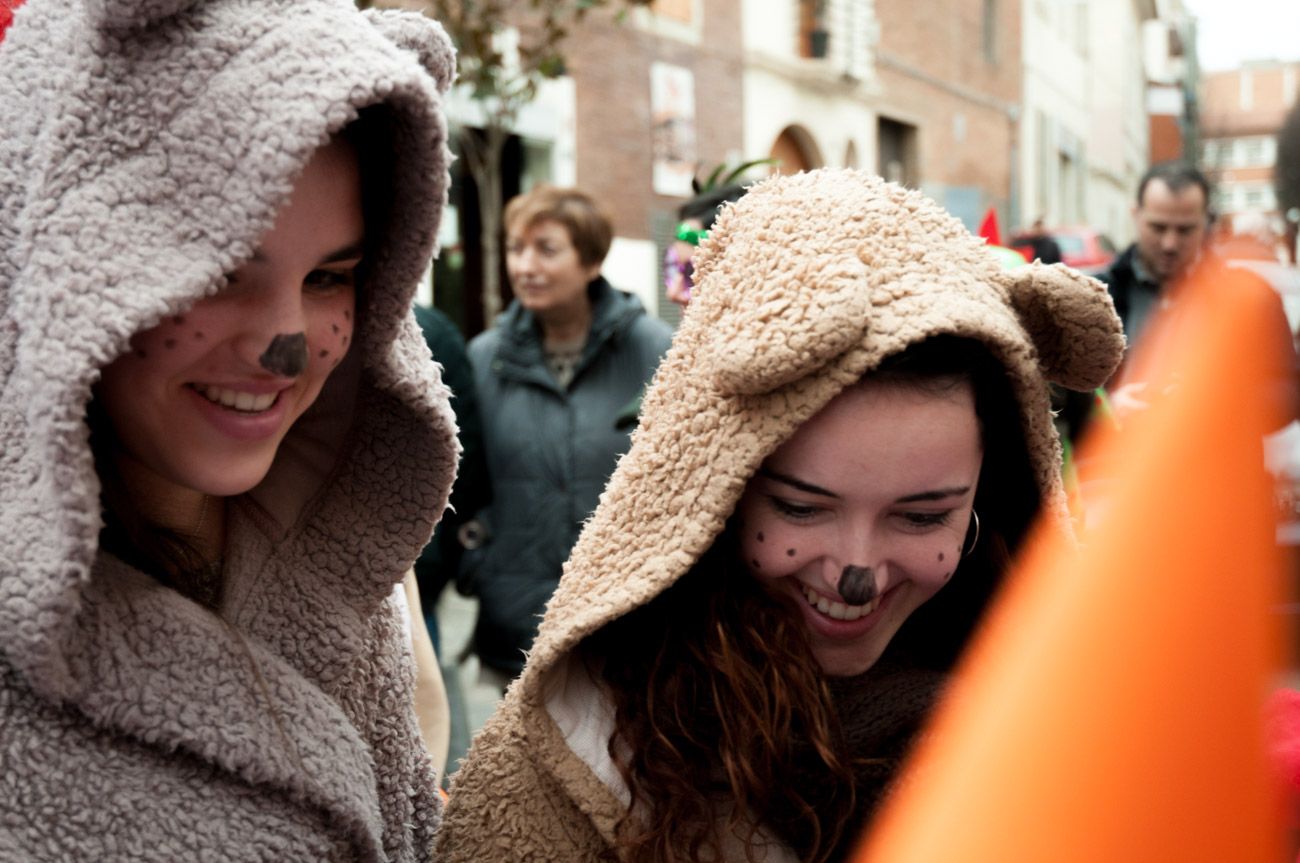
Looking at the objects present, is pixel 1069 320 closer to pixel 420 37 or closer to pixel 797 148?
pixel 420 37

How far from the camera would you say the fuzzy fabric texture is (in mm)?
1394

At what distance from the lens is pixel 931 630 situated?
170 cm

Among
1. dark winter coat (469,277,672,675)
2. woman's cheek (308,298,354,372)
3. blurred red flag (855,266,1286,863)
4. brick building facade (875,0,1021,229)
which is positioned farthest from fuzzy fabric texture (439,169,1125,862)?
brick building facade (875,0,1021,229)

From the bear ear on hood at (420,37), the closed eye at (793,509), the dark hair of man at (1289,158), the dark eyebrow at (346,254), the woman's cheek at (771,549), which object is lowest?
the woman's cheek at (771,549)

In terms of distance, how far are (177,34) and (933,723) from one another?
3.37ft

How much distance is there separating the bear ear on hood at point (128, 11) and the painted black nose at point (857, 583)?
2.65 feet

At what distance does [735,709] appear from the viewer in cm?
151

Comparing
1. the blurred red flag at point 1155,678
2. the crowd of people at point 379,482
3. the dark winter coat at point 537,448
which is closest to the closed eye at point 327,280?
the crowd of people at point 379,482

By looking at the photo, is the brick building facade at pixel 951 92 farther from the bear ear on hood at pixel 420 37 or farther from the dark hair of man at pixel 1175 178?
the bear ear on hood at pixel 420 37

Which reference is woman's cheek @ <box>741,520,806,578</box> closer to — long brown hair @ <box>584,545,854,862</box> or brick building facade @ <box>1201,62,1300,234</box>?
long brown hair @ <box>584,545,854,862</box>

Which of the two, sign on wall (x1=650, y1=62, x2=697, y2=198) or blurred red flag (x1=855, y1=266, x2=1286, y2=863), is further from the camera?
sign on wall (x1=650, y1=62, x2=697, y2=198)

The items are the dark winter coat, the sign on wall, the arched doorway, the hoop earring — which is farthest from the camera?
the arched doorway

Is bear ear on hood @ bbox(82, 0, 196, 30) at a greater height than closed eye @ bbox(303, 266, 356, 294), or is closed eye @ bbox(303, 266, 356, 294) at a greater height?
bear ear on hood @ bbox(82, 0, 196, 30)

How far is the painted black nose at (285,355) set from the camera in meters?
1.26
